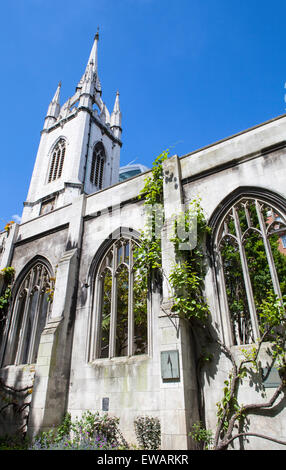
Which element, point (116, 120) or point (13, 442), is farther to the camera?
point (116, 120)

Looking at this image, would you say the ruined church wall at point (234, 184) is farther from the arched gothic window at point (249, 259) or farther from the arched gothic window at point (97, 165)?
the arched gothic window at point (97, 165)

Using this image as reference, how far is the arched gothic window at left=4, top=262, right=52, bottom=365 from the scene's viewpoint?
11078 millimetres

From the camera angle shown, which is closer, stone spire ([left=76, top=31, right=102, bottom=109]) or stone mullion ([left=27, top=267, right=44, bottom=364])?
stone mullion ([left=27, top=267, right=44, bottom=364])

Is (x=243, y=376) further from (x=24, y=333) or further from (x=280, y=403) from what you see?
(x=24, y=333)

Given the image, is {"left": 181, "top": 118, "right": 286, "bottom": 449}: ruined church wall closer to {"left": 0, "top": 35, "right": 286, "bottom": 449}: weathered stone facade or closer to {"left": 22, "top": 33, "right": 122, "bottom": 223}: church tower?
{"left": 0, "top": 35, "right": 286, "bottom": 449}: weathered stone facade

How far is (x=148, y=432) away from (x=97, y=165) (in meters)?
30.9

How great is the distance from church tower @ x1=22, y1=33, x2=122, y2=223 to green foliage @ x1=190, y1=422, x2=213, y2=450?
80.3ft

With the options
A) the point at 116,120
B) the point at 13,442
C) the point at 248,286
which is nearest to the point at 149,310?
the point at 248,286

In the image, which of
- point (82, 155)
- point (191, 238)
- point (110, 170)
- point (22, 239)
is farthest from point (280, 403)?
point (110, 170)

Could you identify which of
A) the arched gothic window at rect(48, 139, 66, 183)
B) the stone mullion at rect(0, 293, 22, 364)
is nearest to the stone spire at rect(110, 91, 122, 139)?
the arched gothic window at rect(48, 139, 66, 183)

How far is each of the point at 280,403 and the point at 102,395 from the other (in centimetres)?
453

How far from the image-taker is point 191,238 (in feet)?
26.9

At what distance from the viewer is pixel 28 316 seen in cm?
1176

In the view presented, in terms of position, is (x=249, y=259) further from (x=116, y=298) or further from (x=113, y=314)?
(x=113, y=314)
